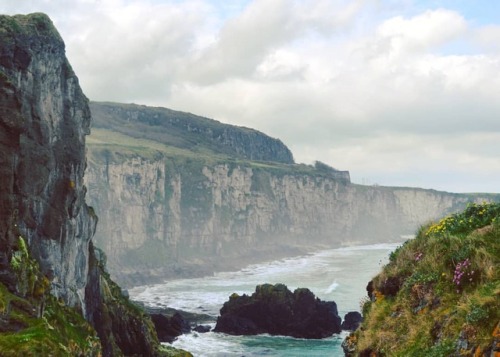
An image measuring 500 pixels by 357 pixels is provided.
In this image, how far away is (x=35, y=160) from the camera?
39.8 m

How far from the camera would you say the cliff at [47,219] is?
101ft

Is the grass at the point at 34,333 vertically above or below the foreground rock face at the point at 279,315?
above

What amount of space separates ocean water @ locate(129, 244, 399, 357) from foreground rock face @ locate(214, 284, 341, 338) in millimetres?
1817

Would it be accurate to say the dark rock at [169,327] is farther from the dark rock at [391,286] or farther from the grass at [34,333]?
the dark rock at [391,286]

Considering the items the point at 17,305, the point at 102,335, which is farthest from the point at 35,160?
the point at 102,335

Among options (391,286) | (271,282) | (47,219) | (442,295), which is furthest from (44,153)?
(271,282)

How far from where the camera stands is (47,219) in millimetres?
44250

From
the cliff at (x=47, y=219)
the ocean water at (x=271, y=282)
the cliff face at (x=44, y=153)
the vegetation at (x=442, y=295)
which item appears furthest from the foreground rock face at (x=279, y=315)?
the vegetation at (x=442, y=295)

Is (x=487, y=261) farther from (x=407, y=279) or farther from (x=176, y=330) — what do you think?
(x=176, y=330)

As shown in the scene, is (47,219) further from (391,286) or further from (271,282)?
(271,282)

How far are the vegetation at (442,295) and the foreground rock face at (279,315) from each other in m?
58.1

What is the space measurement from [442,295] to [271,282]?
11161cm

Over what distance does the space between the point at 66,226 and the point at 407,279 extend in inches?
1560

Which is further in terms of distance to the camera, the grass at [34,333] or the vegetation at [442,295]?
the grass at [34,333]
